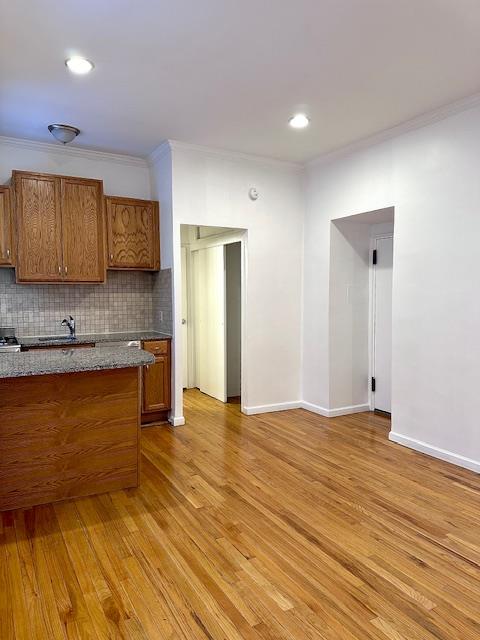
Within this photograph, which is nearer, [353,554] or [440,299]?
[353,554]

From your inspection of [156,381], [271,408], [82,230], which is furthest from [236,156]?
[271,408]

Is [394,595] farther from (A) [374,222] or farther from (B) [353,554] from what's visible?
(A) [374,222]

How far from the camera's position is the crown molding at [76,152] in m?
4.32

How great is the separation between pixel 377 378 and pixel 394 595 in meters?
3.14

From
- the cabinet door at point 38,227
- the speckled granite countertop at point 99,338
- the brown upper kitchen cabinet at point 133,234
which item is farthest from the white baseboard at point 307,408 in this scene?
the cabinet door at point 38,227

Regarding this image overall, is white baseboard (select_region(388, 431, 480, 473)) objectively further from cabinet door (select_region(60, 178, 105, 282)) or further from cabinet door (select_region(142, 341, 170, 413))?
cabinet door (select_region(60, 178, 105, 282))

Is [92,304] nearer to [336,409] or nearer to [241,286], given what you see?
[241,286]

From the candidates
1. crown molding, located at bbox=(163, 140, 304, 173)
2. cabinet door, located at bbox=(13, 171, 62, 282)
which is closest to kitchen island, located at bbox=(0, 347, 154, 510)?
cabinet door, located at bbox=(13, 171, 62, 282)

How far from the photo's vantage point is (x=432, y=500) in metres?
2.94

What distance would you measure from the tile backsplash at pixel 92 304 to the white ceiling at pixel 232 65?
1.47m

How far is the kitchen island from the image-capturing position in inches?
108

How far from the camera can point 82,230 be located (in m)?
4.36

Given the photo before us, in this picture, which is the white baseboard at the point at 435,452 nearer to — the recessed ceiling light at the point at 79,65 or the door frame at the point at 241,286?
the door frame at the point at 241,286

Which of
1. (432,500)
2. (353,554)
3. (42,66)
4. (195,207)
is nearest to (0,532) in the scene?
(353,554)
